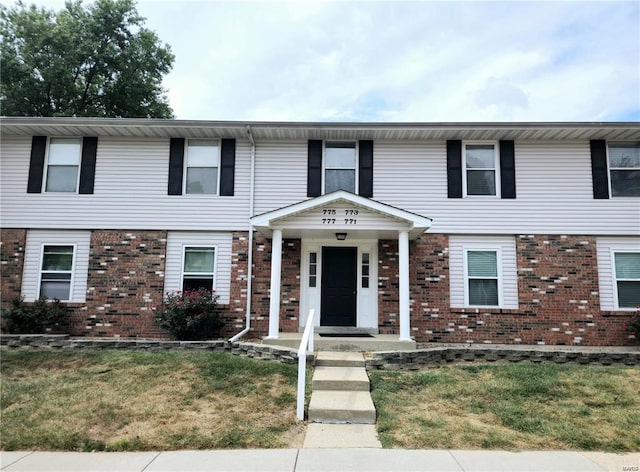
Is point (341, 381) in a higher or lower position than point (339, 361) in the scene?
lower

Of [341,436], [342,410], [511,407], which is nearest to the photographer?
[341,436]

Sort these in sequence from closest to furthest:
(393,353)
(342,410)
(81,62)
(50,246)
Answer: (342,410) < (393,353) < (50,246) < (81,62)

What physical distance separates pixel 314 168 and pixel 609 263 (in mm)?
7177

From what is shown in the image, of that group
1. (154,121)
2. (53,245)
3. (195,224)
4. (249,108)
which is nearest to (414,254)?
(195,224)

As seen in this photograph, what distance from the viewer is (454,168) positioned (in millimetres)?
10062

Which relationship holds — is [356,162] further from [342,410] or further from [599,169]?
[342,410]

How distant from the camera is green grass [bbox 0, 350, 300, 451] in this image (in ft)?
15.7

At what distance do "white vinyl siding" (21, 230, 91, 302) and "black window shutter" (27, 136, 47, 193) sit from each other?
1096mm

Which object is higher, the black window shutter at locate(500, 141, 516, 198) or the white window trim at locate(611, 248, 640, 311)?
the black window shutter at locate(500, 141, 516, 198)

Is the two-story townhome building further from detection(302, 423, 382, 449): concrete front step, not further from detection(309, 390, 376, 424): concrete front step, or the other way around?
detection(302, 423, 382, 449): concrete front step

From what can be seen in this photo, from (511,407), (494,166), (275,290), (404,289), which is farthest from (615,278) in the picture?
(275,290)

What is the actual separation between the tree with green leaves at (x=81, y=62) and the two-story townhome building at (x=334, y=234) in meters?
9.43

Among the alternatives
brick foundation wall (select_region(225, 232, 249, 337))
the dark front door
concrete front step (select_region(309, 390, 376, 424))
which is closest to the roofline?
brick foundation wall (select_region(225, 232, 249, 337))

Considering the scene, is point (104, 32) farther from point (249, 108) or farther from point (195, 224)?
point (195, 224)
